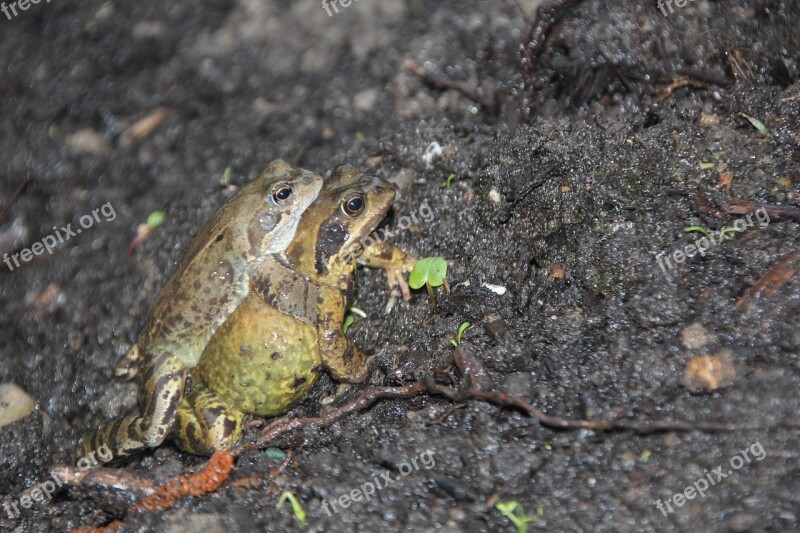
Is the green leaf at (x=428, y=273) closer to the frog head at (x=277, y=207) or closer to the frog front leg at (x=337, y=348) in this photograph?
the frog front leg at (x=337, y=348)

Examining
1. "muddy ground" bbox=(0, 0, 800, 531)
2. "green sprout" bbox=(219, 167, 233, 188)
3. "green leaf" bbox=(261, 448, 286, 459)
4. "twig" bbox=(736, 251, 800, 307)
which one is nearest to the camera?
"muddy ground" bbox=(0, 0, 800, 531)

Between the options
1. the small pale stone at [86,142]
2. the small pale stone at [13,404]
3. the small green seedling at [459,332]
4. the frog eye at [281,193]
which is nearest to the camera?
the small green seedling at [459,332]

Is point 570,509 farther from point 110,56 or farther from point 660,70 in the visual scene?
point 110,56

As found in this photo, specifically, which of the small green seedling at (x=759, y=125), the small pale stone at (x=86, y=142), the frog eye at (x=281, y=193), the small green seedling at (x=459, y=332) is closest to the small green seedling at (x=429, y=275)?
the small green seedling at (x=459, y=332)

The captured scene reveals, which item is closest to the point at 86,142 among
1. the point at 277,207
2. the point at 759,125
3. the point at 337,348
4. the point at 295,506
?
the point at 277,207

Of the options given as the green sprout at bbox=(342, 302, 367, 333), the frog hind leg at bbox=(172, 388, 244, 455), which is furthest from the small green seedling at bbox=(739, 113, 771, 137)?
the frog hind leg at bbox=(172, 388, 244, 455)

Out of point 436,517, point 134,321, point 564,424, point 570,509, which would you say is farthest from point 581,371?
point 134,321

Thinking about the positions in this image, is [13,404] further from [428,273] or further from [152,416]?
[428,273]

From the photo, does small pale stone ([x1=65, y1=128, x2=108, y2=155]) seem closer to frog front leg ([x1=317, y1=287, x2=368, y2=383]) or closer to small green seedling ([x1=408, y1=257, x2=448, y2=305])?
frog front leg ([x1=317, y1=287, x2=368, y2=383])
